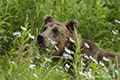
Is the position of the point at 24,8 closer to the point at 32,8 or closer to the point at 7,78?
the point at 32,8

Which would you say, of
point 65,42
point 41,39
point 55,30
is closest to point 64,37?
point 65,42

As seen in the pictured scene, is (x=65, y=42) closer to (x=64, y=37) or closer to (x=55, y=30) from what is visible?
(x=64, y=37)

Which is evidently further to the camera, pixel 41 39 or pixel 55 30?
pixel 55 30

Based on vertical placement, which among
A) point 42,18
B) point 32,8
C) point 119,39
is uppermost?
point 32,8

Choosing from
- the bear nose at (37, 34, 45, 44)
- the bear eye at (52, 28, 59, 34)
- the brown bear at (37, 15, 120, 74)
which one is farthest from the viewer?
the bear eye at (52, 28, 59, 34)

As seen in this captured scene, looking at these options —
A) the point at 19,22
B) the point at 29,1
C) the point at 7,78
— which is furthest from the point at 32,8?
the point at 7,78

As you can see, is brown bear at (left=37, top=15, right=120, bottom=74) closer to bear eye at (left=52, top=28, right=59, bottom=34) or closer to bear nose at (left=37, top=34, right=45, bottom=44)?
bear eye at (left=52, top=28, right=59, bottom=34)

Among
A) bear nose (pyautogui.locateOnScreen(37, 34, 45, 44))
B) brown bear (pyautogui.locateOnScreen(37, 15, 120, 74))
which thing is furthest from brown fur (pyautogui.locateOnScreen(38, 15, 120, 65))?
bear nose (pyautogui.locateOnScreen(37, 34, 45, 44))

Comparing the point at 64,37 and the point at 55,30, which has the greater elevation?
the point at 55,30

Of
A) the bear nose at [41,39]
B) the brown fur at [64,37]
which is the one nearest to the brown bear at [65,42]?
the brown fur at [64,37]

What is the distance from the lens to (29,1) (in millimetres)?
5105

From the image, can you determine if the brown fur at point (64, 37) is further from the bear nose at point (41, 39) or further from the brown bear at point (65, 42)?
the bear nose at point (41, 39)

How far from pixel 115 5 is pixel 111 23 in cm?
68

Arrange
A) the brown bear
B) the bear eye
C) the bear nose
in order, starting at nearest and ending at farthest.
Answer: the bear nose, the brown bear, the bear eye
